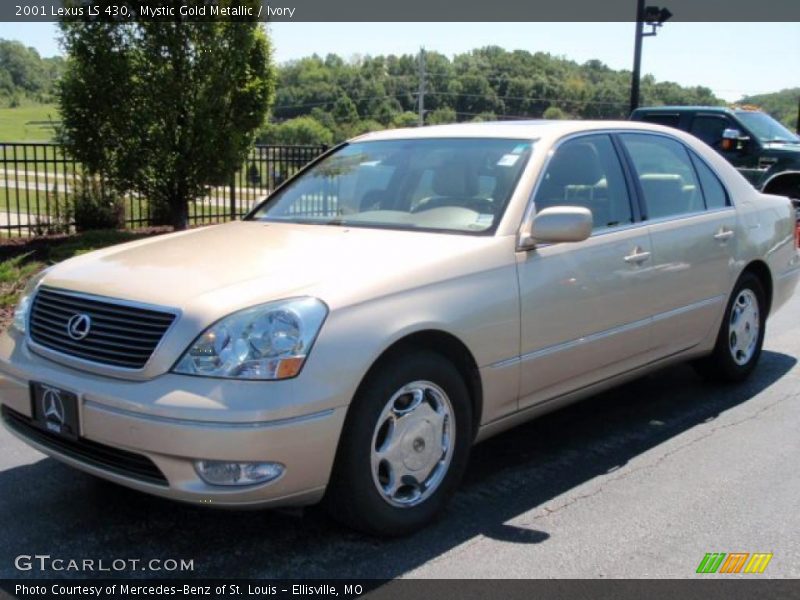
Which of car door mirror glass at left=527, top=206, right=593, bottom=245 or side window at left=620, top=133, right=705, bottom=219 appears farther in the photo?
side window at left=620, top=133, right=705, bottom=219

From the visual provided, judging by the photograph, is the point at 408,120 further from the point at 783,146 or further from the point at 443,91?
the point at 783,146

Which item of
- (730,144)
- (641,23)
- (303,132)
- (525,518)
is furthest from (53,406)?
(303,132)

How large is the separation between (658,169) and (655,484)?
196 centimetres

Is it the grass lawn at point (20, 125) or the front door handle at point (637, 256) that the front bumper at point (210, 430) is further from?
the grass lawn at point (20, 125)

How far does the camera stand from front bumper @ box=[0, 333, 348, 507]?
291 cm

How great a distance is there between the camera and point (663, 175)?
200 inches

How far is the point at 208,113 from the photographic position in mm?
10727

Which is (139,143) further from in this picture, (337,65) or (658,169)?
(337,65)

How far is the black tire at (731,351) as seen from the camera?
18.1ft

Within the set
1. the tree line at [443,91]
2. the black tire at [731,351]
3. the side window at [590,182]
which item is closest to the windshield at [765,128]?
the black tire at [731,351]

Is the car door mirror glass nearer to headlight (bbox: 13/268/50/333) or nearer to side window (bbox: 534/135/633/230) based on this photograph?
side window (bbox: 534/135/633/230)

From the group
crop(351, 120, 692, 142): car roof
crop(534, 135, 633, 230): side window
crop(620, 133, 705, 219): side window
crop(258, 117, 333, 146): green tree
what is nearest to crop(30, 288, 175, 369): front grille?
crop(534, 135, 633, 230): side window

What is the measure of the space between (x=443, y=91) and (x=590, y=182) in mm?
76885

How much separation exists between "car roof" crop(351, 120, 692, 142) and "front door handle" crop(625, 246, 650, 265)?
0.72 m
